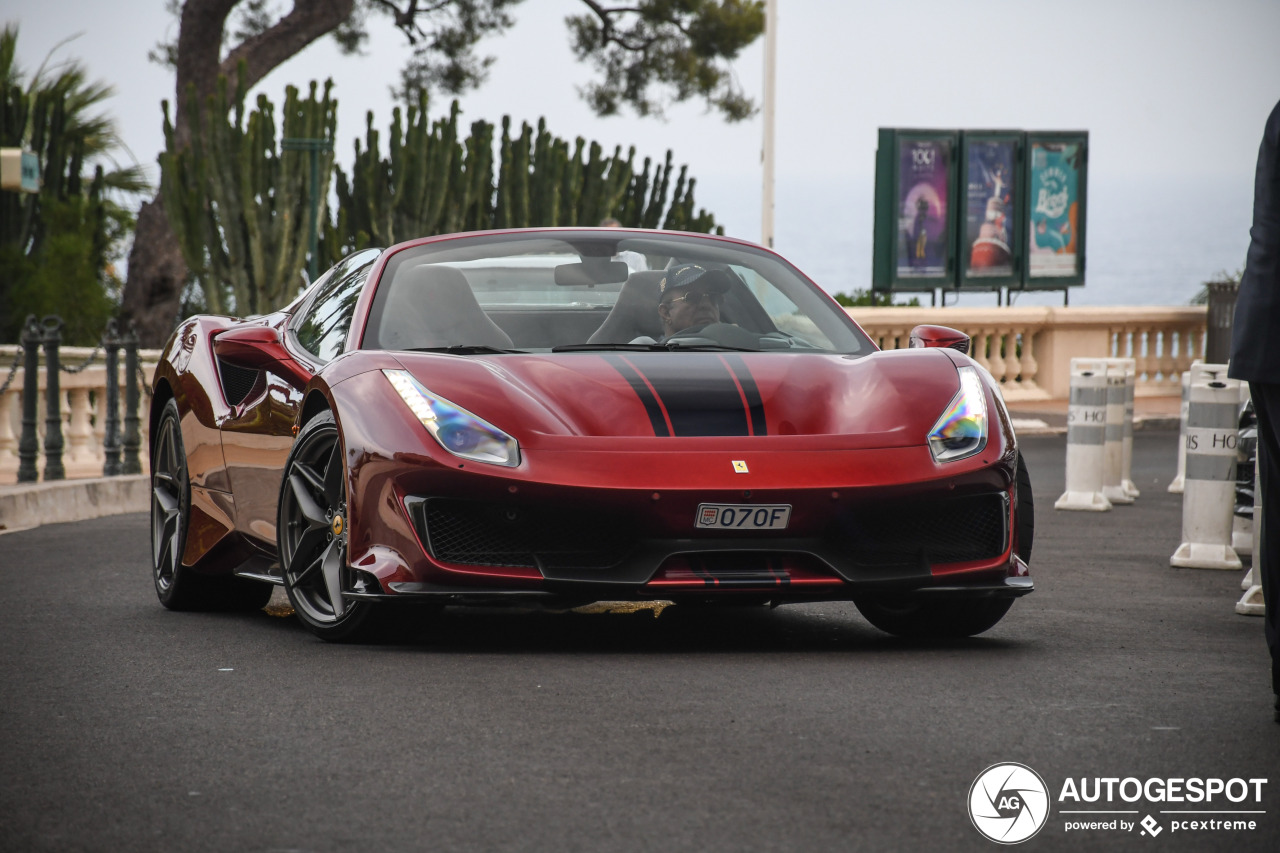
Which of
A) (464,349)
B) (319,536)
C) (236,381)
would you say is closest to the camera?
(319,536)

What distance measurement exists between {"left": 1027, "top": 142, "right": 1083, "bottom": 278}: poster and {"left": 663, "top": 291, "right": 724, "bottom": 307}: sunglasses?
23.9 meters

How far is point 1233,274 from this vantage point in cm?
3341

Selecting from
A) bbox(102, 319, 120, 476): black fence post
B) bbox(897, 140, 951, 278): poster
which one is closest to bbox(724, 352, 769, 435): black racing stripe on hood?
bbox(102, 319, 120, 476): black fence post

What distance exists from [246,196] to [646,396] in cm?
1868

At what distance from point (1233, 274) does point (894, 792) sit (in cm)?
3156

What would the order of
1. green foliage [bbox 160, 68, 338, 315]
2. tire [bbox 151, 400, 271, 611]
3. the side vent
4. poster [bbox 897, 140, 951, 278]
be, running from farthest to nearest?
poster [bbox 897, 140, 951, 278]
green foliage [bbox 160, 68, 338, 315]
tire [bbox 151, 400, 271, 611]
the side vent

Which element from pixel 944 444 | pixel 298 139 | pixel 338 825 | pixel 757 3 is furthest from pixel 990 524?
pixel 757 3

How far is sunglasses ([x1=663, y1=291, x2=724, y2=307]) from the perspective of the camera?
248 inches

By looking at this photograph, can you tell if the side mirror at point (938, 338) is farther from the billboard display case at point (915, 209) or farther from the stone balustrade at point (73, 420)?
the billboard display case at point (915, 209)

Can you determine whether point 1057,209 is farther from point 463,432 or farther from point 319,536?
point 463,432

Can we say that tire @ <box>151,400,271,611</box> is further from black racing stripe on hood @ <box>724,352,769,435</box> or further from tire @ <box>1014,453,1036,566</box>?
tire @ <box>1014,453,1036,566</box>

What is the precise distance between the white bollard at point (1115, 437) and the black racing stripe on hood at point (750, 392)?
7896mm

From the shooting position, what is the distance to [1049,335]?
2720 centimetres

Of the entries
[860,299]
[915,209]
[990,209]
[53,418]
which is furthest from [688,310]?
[860,299]
